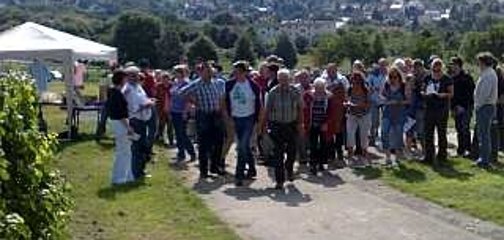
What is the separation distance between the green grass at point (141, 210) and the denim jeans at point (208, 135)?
0.52 m

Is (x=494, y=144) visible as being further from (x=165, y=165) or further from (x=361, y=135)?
(x=165, y=165)

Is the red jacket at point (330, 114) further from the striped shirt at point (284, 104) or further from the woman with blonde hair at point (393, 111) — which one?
the striped shirt at point (284, 104)

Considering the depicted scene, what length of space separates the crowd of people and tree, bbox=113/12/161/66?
51850 millimetres

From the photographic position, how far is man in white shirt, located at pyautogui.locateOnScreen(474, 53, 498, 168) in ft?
49.5

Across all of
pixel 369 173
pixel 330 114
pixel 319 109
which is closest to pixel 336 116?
pixel 330 114

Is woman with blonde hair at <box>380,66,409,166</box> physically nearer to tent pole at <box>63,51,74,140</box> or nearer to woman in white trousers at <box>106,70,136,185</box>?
woman in white trousers at <box>106,70,136,185</box>

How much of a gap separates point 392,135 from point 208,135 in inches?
118

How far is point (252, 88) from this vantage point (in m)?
14.2

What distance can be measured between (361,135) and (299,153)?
126 centimetres

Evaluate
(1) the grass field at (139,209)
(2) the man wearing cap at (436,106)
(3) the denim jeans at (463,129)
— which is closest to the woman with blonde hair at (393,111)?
(2) the man wearing cap at (436,106)

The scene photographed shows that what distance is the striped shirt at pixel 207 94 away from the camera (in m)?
14.8

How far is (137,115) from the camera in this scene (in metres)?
15.0

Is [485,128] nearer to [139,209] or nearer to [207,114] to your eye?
[207,114]

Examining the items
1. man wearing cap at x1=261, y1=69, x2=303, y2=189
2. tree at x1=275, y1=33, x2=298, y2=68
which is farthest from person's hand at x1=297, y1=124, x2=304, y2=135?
tree at x1=275, y1=33, x2=298, y2=68
